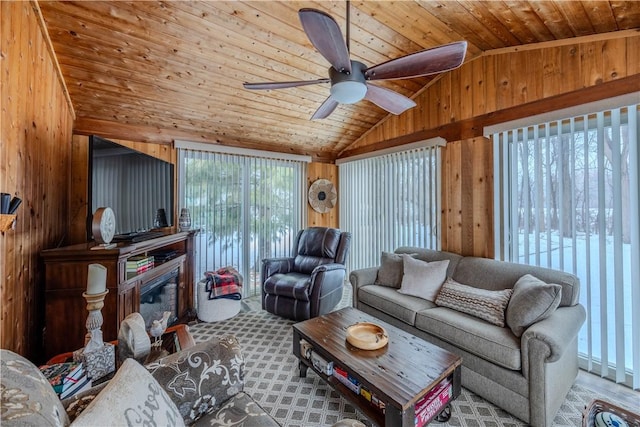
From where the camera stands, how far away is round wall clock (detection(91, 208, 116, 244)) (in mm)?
2021

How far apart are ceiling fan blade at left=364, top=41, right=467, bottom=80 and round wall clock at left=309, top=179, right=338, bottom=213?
10.2ft

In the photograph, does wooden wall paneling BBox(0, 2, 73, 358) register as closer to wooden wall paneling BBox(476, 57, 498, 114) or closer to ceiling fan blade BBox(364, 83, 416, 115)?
ceiling fan blade BBox(364, 83, 416, 115)

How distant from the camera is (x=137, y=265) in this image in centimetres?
238

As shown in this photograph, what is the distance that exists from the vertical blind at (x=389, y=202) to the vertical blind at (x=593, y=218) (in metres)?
0.96

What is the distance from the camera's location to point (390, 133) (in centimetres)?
408

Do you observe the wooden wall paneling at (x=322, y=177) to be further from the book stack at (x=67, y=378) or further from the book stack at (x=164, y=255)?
the book stack at (x=67, y=378)

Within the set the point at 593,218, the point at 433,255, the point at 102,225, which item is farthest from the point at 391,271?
the point at 102,225

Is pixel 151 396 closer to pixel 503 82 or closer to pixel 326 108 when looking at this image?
pixel 326 108

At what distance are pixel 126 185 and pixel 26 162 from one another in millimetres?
679

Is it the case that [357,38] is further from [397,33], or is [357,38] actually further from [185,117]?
[185,117]

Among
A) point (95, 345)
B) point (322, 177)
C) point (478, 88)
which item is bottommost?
point (95, 345)

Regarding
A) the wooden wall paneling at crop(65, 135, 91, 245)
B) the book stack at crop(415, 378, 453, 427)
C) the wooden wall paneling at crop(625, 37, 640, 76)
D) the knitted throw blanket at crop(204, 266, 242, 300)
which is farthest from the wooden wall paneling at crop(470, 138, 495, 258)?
the wooden wall paneling at crop(65, 135, 91, 245)

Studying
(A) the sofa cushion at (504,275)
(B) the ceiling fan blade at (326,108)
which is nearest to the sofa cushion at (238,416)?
(B) the ceiling fan blade at (326,108)

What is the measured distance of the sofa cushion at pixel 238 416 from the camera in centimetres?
114
